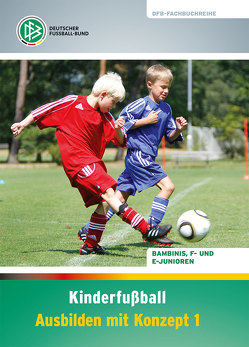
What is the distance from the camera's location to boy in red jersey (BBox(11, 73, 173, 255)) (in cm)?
468

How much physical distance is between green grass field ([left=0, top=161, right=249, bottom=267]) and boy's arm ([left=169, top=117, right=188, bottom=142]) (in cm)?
110

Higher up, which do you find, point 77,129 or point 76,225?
point 77,129

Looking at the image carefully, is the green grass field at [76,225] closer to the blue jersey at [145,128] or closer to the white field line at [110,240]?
the white field line at [110,240]

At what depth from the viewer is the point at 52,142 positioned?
101 ft

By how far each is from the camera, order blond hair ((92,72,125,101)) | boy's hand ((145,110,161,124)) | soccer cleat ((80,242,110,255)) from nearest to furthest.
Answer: blond hair ((92,72,125,101)), soccer cleat ((80,242,110,255)), boy's hand ((145,110,161,124))

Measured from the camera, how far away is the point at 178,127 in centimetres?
550

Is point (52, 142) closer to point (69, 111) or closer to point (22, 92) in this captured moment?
point (22, 92)

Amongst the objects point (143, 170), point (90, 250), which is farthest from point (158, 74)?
point (90, 250)

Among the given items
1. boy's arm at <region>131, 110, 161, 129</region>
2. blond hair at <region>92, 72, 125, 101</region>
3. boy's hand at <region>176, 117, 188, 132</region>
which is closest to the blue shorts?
boy's arm at <region>131, 110, 161, 129</region>

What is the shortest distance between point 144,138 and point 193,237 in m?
1.22

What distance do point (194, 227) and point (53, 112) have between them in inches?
62.8

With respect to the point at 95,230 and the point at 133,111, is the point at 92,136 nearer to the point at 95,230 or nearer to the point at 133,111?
the point at 133,111

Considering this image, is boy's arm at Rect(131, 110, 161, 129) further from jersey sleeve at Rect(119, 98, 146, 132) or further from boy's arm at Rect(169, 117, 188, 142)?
boy's arm at Rect(169, 117, 188, 142)

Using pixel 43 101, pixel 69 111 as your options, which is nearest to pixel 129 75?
pixel 43 101
